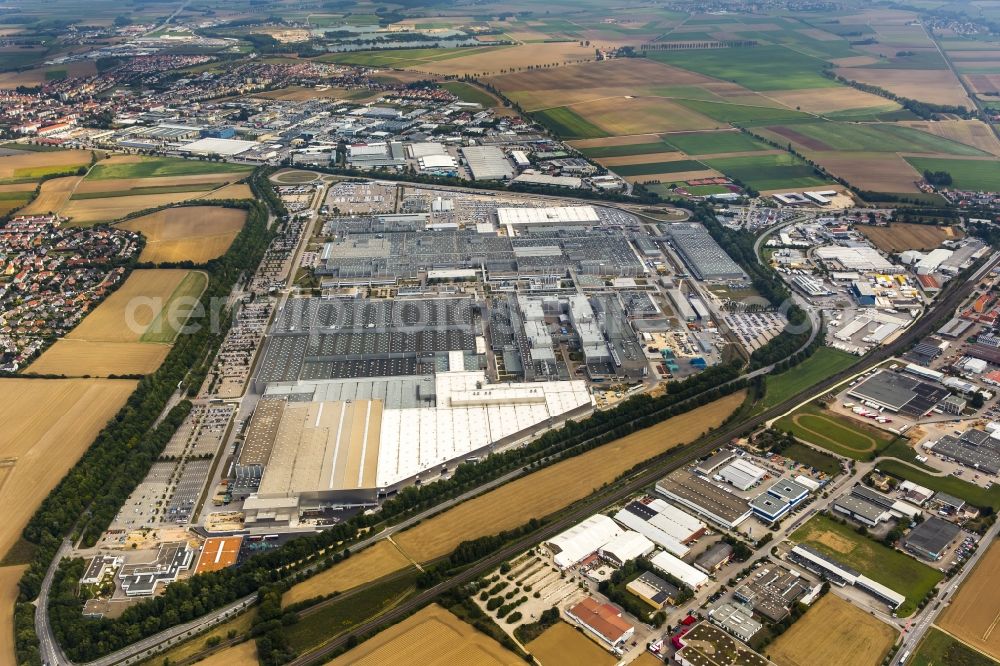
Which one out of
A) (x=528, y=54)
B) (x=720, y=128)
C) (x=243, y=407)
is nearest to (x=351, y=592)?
(x=243, y=407)

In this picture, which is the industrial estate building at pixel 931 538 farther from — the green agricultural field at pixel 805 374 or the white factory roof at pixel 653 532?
the green agricultural field at pixel 805 374

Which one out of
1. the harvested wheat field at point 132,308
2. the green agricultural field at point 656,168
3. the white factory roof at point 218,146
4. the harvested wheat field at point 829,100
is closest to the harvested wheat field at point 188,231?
the harvested wheat field at point 132,308

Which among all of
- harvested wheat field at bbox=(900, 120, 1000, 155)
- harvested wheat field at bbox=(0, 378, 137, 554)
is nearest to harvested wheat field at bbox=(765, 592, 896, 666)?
harvested wheat field at bbox=(0, 378, 137, 554)

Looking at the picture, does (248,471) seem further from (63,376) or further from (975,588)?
(975,588)

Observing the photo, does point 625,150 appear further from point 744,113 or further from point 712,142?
point 744,113

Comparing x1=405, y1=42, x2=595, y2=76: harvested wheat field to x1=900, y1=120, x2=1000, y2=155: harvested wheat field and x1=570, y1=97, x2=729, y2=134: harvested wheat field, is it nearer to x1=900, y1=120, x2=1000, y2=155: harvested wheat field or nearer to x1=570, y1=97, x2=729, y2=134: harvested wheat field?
x1=570, y1=97, x2=729, y2=134: harvested wheat field
